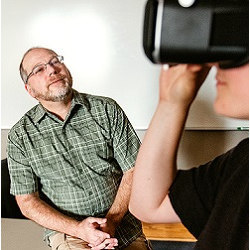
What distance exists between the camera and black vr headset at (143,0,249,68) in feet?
1.09

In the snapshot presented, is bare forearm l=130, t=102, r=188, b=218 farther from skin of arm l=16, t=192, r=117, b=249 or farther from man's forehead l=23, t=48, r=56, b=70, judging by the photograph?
man's forehead l=23, t=48, r=56, b=70

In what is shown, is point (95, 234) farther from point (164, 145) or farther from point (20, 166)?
point (164, 145)

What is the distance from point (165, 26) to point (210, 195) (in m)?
0.25

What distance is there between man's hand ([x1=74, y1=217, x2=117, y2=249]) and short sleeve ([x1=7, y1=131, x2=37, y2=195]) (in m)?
0.16

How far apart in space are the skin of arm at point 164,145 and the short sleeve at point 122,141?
1.88 ft

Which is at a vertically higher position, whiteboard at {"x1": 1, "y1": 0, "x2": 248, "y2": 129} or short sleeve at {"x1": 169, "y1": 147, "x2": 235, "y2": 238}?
whiteboard at {"x1": 1, "y1": 0, "x2": 248, "y2": 129}

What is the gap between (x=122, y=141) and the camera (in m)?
1.14

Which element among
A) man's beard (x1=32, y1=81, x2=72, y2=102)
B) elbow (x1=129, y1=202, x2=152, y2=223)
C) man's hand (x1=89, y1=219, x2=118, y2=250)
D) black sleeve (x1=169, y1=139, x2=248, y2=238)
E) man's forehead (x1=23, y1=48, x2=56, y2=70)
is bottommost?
man's hand (x1=89, y1=219, x2=118, y2=250)

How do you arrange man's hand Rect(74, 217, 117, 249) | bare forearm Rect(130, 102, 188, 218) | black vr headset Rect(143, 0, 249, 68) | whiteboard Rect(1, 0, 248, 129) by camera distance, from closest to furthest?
black vr headset Rect(143, 0, 249, 68) < bare forearm Rect(130, 102, 188, 218) < man's hand Rect(74, 217, 117, 249) < whiteboard Rect(1, 0, 248, 129)

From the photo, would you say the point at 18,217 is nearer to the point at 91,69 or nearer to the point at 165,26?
the point at 91,69

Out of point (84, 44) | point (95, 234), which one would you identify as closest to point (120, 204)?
point (95, 234)

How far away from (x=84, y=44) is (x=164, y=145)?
42.3 inches

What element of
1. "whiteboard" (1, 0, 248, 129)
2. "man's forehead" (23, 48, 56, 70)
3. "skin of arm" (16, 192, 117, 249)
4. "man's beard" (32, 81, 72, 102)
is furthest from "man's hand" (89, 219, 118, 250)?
"whiteboard" (1, 0, 248, 129)

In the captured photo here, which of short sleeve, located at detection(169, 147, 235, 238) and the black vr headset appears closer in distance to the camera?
the black vr headset
